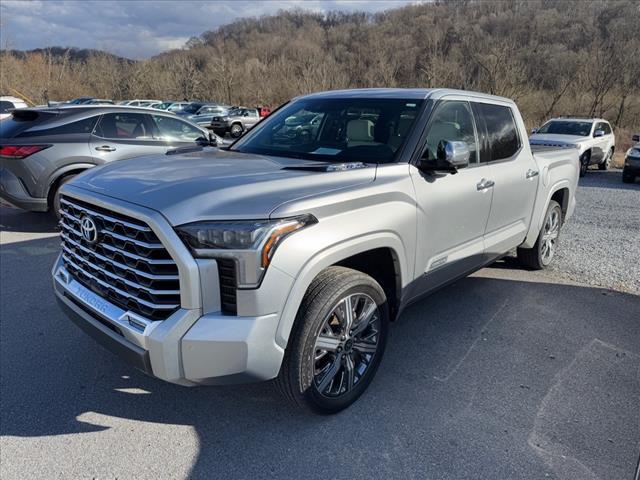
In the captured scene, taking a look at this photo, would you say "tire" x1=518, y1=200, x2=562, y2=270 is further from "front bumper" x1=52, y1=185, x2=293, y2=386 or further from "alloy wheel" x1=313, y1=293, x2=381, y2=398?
"front bumper" x1=52, y1=185, x2=293, y2=386

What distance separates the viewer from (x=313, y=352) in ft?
8.68

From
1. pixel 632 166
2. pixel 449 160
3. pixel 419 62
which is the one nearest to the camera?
pixel 449 160

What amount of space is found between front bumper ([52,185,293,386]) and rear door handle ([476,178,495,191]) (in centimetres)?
212

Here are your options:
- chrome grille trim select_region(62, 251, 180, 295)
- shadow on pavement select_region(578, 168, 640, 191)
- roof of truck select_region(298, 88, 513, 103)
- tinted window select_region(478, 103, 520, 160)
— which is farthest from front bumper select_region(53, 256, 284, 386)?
shadow on pavement select_region(578, 168, 640, 191)

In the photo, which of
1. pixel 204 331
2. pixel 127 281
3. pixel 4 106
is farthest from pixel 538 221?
pixel 4 106

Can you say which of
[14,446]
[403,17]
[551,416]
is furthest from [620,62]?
[403,17]

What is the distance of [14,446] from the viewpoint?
2.66 m

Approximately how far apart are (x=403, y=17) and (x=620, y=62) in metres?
63.3

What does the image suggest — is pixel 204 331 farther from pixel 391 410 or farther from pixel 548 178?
pixel 548 178

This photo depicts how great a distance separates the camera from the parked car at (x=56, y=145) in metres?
6.54

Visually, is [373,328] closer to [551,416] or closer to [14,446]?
[551,416]

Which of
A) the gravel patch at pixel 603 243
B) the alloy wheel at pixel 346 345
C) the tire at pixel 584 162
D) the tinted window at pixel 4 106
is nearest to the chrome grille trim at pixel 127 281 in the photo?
the alloy wheel at pixel 346 345

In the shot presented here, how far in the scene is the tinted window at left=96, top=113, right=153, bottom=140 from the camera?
7375 mm

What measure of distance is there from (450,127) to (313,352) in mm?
2162
